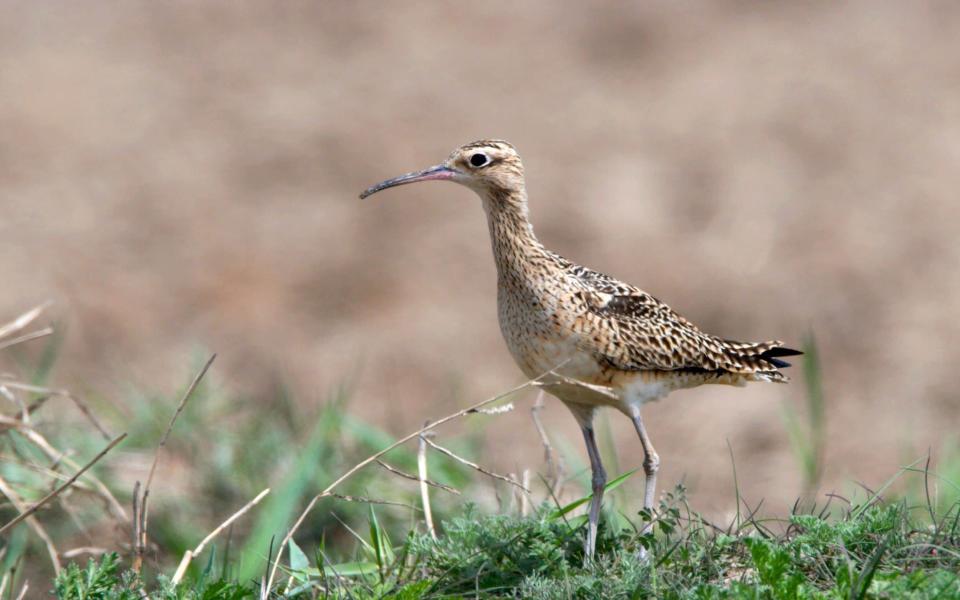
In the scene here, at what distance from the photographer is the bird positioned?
16.7 feet

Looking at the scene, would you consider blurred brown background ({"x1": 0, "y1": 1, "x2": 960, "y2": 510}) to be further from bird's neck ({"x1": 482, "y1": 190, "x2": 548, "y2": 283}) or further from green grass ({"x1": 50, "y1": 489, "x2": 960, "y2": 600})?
green grass ({"x1": 50, "y1": 489, "x2": 960, "y2": 600})

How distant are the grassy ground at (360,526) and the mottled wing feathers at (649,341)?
1.11ft

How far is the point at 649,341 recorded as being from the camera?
5277 mm

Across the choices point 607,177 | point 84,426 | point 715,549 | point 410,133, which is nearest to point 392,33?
point 410,133

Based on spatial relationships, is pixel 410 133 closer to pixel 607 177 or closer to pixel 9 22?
pixel 607 177

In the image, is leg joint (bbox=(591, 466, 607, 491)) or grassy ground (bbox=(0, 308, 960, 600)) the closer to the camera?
grassy ground (bbox=(0, 308, 960, 600))

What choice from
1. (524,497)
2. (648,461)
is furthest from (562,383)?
(524,497)

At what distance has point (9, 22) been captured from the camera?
1448cm

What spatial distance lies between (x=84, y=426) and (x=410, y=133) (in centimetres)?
575

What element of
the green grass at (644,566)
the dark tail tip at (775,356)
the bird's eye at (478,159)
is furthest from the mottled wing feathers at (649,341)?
the green grass at (644,566)

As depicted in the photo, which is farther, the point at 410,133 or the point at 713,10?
the point at 713,10

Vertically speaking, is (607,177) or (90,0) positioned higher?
(90,0)

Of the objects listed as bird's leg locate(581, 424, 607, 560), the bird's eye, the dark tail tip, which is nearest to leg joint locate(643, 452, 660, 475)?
bird's leg locate(581, 424, 607, 560)

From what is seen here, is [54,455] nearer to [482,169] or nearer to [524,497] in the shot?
[524,497]
